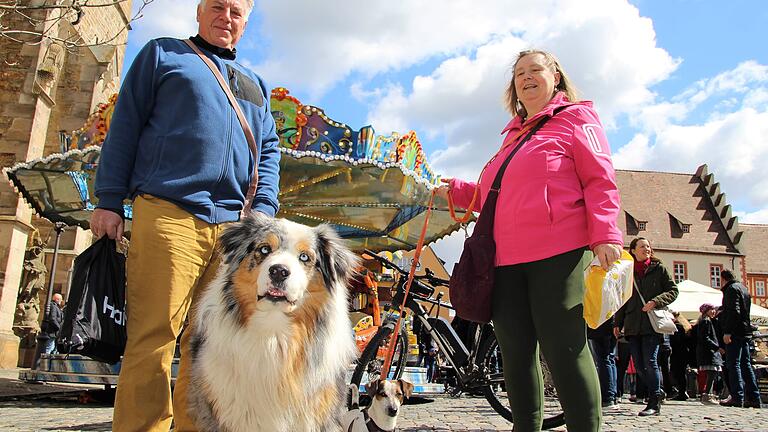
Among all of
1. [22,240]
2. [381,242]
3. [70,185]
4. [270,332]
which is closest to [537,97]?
[270,332]

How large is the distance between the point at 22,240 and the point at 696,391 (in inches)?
629

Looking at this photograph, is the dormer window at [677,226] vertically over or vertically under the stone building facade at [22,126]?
over

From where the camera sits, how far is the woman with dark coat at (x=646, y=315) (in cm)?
777

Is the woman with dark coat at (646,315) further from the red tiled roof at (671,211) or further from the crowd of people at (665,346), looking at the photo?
the red tiled roof at (671,211)

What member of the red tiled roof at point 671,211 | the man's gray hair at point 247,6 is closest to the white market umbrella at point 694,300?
the man's gray hair at point 247,6

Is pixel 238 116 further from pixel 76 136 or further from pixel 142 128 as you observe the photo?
pixel 76 136

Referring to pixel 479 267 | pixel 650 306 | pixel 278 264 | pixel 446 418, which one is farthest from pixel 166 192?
pixel 650 306

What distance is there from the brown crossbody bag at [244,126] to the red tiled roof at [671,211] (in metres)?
45.6

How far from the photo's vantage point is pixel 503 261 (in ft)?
9.92

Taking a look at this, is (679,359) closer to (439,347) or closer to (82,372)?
(439,347)

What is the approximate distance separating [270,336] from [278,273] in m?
0.25

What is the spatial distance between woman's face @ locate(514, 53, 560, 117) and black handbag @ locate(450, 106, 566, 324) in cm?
16

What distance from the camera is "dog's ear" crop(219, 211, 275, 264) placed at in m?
2.62

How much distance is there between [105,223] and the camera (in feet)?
9.10
